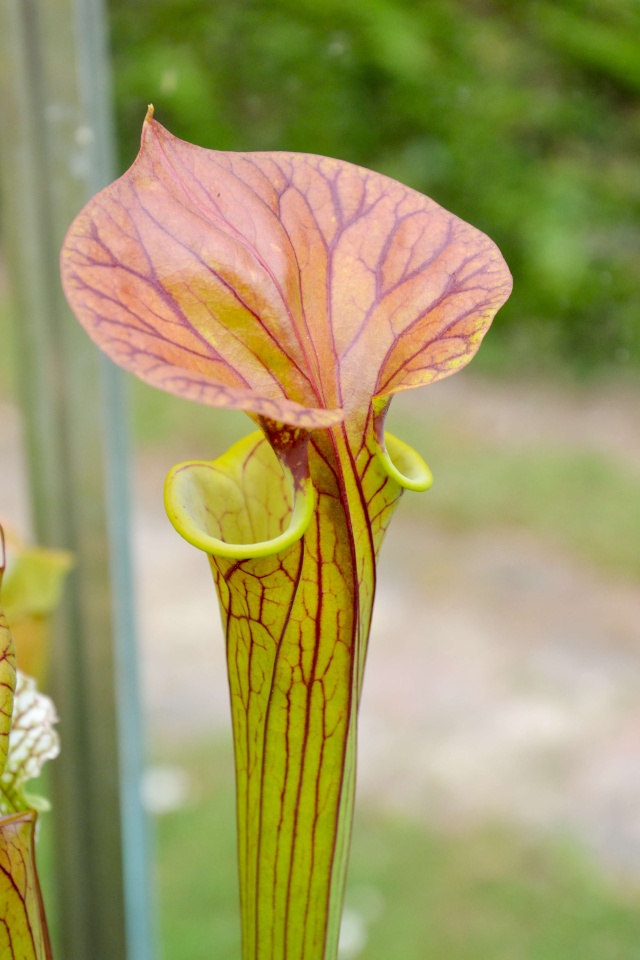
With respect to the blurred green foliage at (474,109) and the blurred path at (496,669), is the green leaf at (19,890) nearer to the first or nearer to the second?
the blurred green foliage at (474,109)

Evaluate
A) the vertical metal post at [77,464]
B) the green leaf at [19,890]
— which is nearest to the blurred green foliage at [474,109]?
the vertical metal post at [77,464]

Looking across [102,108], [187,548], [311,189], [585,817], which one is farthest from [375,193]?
[187,548]

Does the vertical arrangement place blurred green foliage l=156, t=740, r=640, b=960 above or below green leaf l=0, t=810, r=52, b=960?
below

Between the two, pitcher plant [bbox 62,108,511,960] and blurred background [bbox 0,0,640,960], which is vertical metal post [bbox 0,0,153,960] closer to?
blurred background [bbox 0,0,640,960]

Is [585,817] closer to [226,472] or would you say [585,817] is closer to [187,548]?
[187,548]

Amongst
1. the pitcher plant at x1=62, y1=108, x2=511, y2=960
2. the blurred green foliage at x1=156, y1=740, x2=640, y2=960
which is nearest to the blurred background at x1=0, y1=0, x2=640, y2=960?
the blurred green foliage at x1=156, y1=740, x2=640, y2=960

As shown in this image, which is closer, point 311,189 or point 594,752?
point 311,189

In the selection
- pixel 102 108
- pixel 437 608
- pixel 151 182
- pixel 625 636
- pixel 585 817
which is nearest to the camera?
pixel 151 182

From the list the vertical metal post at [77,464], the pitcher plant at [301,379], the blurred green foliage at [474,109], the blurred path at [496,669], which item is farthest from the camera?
the blurred path at [496,669]
